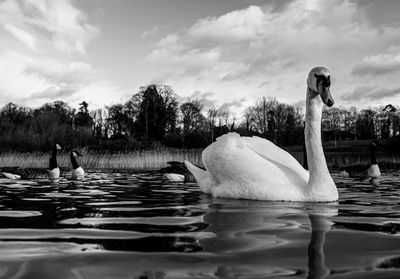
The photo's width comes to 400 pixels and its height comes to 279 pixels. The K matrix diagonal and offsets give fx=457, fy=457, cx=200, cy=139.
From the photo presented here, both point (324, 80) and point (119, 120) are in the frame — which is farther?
point (119, 120)

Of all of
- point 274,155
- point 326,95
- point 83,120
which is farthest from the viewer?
point 83,120

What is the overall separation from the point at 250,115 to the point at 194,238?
256ft

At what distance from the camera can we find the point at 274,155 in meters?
7.46

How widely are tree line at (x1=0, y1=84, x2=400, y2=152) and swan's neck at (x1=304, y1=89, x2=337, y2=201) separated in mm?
40632

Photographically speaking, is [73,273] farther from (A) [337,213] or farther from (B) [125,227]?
(A) [337,213]

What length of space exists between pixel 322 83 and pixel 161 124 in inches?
2496

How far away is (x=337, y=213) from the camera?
16.0 feet

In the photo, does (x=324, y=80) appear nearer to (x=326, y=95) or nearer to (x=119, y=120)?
(x=326, y=95)

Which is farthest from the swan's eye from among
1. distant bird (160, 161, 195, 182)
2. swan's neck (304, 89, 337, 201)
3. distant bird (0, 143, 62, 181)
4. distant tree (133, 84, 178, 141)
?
distant tree (133, 84, 178, 141)

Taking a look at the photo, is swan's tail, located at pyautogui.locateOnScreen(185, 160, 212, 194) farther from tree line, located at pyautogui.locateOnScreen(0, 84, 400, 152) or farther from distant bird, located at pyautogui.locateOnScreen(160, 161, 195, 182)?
tree line, located at pyautogui.locateOnScreen(0, 84, 400, 152)

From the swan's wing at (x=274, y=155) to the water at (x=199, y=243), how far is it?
1.77 m

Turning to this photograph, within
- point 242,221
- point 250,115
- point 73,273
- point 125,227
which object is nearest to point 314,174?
point 242,221

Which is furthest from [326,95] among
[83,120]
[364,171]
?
[83,120]

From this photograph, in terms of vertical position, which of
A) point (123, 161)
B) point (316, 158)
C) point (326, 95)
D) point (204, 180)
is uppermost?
point (326, 95)
